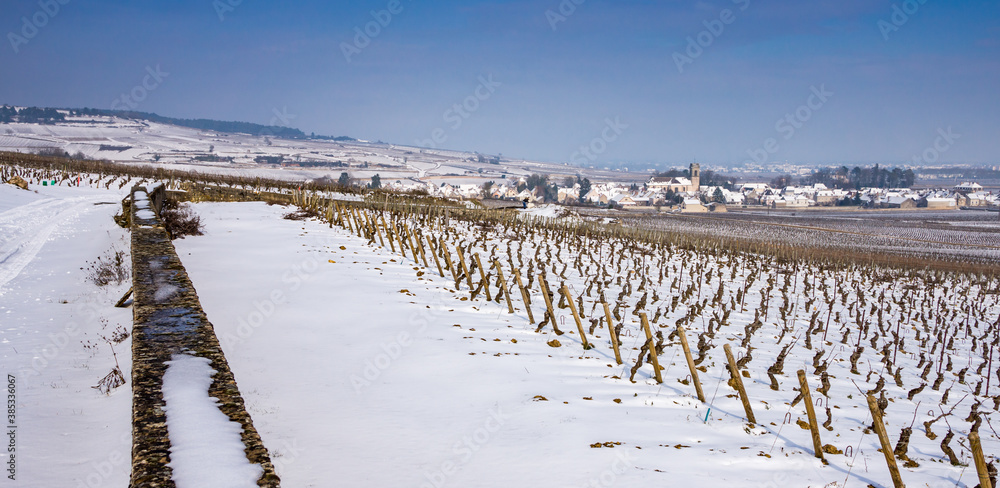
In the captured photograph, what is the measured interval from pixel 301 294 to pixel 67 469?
5269 millimetres

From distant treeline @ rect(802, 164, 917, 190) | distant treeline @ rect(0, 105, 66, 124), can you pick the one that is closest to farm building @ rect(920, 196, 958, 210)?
distant treeline @ rect(802, 164, 917, 190)

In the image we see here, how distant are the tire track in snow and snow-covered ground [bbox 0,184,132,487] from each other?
33mm

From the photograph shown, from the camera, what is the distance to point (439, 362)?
6812 mm

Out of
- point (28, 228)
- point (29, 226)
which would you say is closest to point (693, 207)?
point (29, 226)

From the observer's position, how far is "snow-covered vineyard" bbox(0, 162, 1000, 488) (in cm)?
452

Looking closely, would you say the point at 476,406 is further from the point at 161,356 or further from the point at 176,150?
the point at 176,150

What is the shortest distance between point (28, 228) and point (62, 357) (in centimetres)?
1069

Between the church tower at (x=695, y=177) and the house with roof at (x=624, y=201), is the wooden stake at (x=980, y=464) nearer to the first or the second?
the house with roof at (x=624, y=201)

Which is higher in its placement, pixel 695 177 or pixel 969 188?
pixel 695 177

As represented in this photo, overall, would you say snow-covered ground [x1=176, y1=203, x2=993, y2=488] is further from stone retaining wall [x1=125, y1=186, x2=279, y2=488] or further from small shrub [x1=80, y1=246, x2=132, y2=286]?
small shrub [x1=80, y1=246, x2=132, y2=286]

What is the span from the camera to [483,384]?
20.4 feet

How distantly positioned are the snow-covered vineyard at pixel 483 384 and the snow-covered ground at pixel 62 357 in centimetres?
3

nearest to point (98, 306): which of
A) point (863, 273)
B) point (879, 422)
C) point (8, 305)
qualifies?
point (8, 305)

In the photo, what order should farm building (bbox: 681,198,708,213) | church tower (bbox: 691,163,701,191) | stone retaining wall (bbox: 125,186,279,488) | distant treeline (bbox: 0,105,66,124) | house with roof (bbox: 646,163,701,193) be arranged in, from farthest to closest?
1. distant treeline (bbox: 0,105,66,124)
2. church tower (bbox: 691,163,701,191)
3. house with roof (bbox: 646,163,701,193)
4. farm building (bbox: 681,198,708,213)
5. stone retaining wall (bbox: 125,186,279,488)
